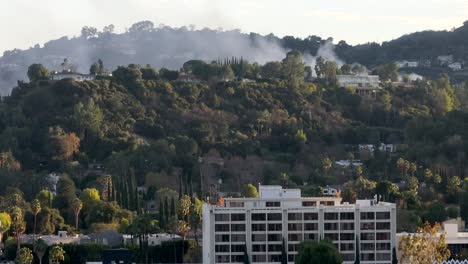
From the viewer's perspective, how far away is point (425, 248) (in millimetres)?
85500

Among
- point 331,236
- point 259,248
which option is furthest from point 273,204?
Result: point 331,236

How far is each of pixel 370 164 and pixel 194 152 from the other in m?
14.1

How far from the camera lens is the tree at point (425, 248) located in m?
85.4

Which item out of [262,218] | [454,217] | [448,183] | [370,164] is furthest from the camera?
[370,164]

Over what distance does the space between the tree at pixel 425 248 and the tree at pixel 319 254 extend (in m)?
3.61

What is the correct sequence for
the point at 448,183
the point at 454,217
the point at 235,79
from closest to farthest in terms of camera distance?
the point at 454,217, the point at 448,183, the point at 235,79

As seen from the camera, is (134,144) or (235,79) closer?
(134,144)

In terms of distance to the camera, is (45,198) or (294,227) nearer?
(294,227)

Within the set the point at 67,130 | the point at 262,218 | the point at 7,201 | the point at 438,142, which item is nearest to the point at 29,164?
the point at 67,130

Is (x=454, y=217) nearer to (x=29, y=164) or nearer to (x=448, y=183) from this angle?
(x=448, y=183)

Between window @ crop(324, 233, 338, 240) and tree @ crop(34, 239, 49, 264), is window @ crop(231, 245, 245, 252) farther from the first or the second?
tree @ crop(34, 239, 49, 264)

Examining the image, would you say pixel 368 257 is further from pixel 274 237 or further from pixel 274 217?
pixel 274 217

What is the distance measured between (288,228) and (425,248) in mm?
13613

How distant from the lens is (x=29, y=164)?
140250 mm
